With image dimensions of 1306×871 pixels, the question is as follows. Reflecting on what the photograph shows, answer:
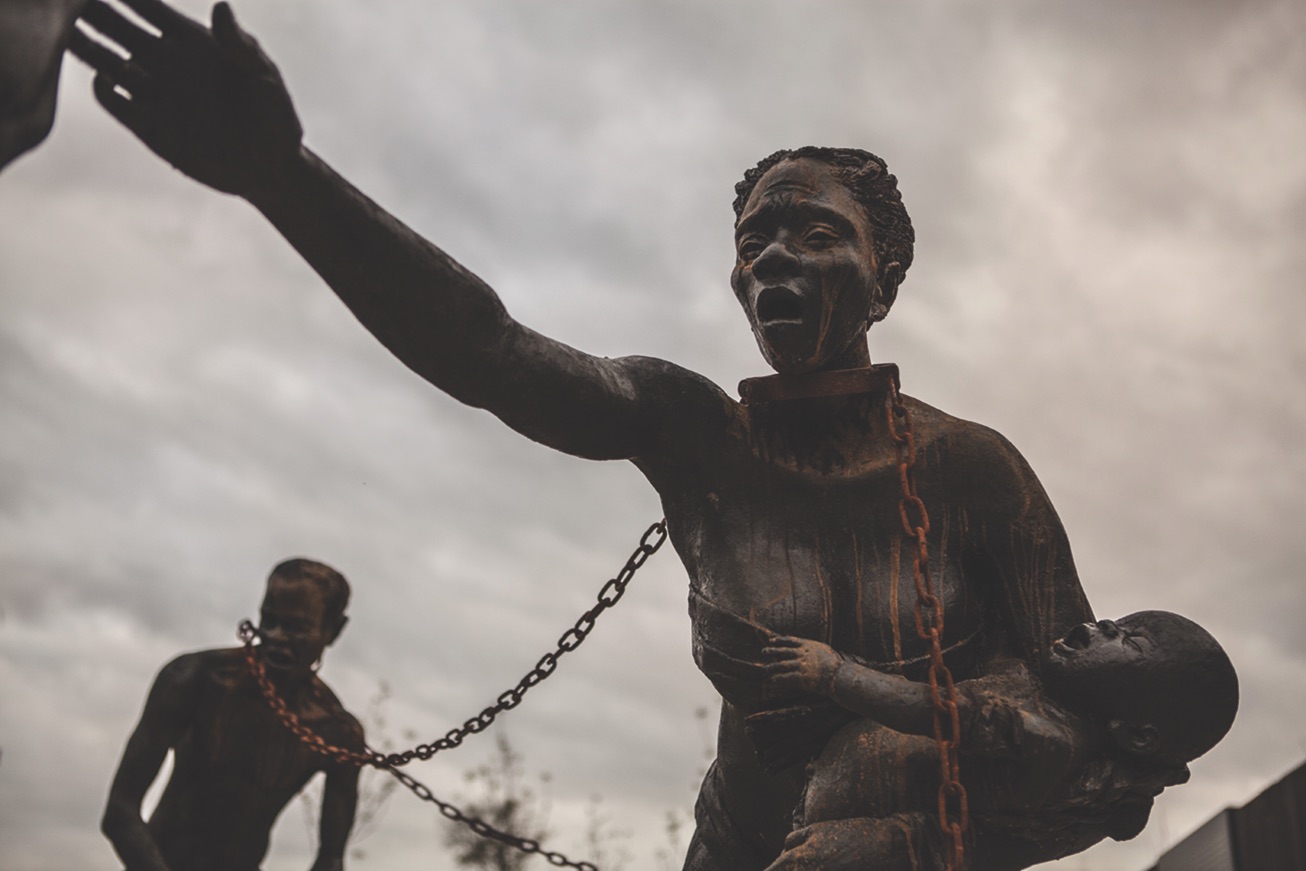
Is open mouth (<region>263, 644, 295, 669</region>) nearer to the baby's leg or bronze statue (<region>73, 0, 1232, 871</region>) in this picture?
bronze statue (<region>73, 0, 1232, 871</region>)

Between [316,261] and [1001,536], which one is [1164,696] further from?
[316,261]

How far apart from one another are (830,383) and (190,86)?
65.3 inches

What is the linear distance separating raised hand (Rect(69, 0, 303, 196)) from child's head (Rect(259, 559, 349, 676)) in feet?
14.7

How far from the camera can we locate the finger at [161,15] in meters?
2.50

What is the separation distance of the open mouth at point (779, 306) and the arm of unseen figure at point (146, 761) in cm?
435

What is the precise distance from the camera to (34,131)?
87.4 inches

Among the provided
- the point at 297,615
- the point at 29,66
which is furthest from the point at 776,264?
the point at 297,615

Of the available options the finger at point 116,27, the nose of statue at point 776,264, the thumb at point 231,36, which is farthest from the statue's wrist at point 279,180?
the nose of statue at point 776,264

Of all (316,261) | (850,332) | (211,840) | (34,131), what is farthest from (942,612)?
(211,840)

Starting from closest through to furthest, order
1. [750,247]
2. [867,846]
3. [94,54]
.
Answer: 1. [94,54]
2. [867,846]
3. [750,247]

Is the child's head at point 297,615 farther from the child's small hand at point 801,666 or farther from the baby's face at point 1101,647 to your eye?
the baby's face at point 1101,647

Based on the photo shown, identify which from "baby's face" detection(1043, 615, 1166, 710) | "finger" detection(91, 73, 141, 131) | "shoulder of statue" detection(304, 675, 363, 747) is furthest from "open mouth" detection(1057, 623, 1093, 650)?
"shoulder of statue" detection(304, 675, 363, 747)

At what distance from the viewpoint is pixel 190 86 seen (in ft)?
8.27

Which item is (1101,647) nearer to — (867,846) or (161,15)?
(867,846)
